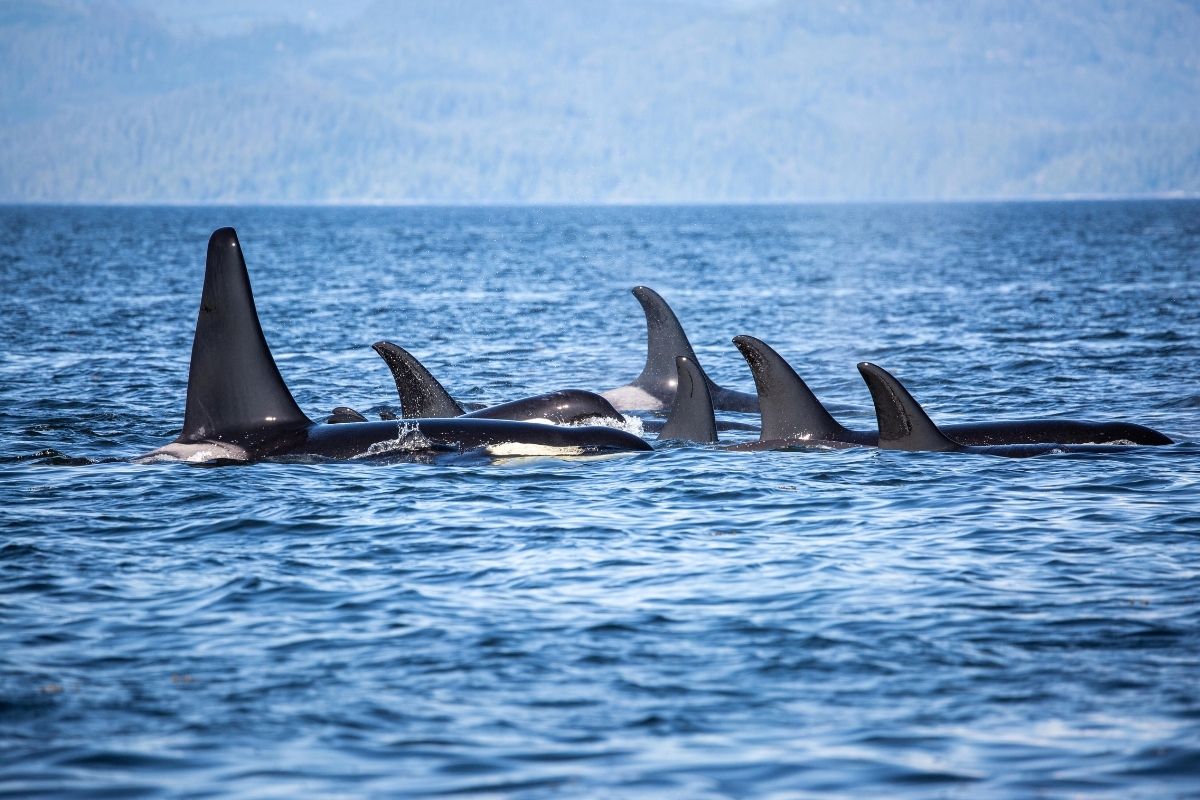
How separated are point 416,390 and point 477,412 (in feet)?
2.72

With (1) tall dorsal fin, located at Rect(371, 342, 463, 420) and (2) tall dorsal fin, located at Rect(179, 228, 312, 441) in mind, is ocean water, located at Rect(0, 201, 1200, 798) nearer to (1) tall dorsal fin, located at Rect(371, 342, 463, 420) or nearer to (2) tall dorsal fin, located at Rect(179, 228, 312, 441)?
(2) tall dorsal fin, located at Rect(179, 228, 312, 441)

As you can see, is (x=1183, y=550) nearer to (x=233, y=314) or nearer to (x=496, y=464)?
(x=496, y=464)

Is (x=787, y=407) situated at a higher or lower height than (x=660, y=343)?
lower

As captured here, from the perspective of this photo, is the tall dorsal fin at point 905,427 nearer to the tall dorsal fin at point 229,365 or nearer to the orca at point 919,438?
the orca at point 919,438

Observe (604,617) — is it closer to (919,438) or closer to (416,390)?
(919,438)

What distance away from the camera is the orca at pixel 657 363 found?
19.6 metres

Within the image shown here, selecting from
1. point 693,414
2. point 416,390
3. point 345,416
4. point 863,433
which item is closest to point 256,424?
point 416,390

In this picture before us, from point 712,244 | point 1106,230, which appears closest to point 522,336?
point 712,244

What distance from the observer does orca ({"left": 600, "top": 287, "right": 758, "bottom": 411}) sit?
19609mm

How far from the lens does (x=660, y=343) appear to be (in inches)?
782

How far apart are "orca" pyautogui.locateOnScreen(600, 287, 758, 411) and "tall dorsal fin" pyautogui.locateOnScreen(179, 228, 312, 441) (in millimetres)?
5986

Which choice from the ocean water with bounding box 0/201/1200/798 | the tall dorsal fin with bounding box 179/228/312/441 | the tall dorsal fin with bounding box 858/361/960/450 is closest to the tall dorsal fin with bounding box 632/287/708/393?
the ocean water with bounding box 0/201/1200/798

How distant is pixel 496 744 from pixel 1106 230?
107457 mm

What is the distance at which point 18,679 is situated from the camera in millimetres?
8539
